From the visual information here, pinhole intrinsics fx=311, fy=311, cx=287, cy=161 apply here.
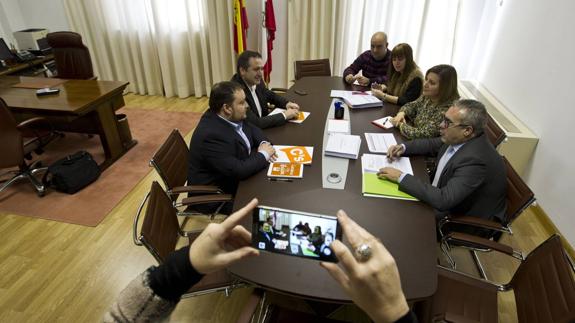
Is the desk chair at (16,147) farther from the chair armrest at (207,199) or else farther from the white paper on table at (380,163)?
the white paper on table at (380,163)

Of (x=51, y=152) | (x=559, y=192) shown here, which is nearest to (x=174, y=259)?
(x=559, y=192)

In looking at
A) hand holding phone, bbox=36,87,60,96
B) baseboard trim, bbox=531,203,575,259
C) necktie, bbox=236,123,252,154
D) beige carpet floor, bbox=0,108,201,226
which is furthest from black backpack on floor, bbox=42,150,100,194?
baseboard trim, bbox=531,203,575,259

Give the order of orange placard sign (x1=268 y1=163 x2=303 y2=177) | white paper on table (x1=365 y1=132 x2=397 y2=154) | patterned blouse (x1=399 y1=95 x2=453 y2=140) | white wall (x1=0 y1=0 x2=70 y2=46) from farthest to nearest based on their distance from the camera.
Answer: white wall (x1=0 y1=0 x2=70 y2=46), patterned blouse (x1=399 y1=95 x2=453 y2=140), white paper on table (x1=365 y1=132 x2=397 y2=154), orange placard sign (x1=268 y1=163 x2=303 y2=177)

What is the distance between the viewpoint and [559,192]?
7.78 feet

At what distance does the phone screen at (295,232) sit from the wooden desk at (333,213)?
0.48ft

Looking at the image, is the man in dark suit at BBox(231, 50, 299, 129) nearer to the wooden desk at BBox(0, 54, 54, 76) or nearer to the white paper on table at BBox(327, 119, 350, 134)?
the white paper on table at BBox(327, 119, 350, 134)

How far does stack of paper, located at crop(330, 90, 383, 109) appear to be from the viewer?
2672 mm

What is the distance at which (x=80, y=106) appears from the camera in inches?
113

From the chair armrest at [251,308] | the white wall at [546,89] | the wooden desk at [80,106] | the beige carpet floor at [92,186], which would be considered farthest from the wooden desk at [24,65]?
the white wall at [546,89]

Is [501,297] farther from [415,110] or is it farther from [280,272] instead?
[280,272]

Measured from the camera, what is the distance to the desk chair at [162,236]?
4.56 feet

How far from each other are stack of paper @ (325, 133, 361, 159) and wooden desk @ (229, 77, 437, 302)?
0.18 feet

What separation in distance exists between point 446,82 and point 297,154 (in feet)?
3.72

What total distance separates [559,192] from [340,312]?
1951 millimetres
